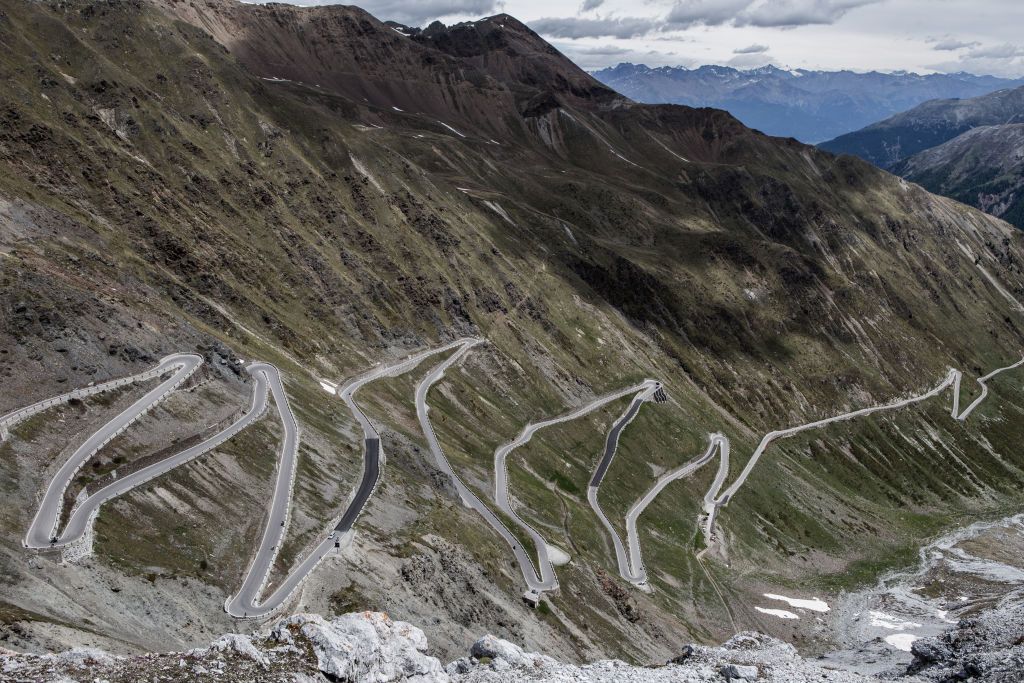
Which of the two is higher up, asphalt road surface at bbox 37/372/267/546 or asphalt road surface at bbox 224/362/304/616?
asphalt road surface at bbox 37/372/267/546

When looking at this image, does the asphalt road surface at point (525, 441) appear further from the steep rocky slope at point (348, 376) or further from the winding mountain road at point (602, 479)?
the winding mountain road at point (602, 479)

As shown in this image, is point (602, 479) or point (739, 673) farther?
point (602, 479)

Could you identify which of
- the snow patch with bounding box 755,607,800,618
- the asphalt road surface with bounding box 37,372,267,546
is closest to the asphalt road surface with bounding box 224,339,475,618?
the asphalt road surface with bounding box 37,372,267,546

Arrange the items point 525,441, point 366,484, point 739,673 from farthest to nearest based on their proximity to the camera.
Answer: point 525,441 → point 366,484 → point 739,673

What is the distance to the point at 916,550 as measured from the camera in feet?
416

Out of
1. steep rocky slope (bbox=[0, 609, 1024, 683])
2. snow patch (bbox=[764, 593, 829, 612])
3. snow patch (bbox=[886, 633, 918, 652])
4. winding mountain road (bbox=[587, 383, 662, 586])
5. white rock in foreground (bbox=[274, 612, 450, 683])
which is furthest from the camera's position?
snow patch (bbox=[764, 593, 829, 612])

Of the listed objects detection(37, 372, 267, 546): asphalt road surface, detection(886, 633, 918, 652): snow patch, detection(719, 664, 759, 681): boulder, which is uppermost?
detection(37, 372, 267, 546): asphalt road surface

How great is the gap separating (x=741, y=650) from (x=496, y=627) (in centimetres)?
1998

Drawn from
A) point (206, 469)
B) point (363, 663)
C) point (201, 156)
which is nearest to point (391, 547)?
point (206, 469)

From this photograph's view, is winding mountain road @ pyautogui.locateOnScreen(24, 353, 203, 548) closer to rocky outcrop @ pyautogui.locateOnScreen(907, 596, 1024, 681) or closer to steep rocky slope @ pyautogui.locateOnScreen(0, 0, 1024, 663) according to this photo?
steep rocky slope @ pyautogui.locateOnScreen(0, 0, 1024, 663)

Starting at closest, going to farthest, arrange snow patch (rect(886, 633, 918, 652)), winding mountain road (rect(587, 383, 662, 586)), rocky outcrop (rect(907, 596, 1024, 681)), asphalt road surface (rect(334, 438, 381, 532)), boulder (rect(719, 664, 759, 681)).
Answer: boulder (rect(719, 664, 759, 681)), rocky outcrop (rect(907, 596, 1024, 681)), asphalt road surface (rect(334, 438, 381, 532)), snow patch (rect(886, 633, 918, 652)), winding mountain road (rect(587, 383, 662, 586))

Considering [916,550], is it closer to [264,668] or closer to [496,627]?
[496,627]

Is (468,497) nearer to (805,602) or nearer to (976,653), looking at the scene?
(805,602)

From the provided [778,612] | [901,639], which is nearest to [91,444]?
[778,612]
